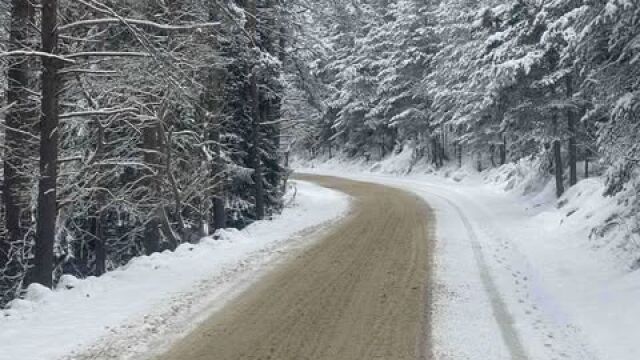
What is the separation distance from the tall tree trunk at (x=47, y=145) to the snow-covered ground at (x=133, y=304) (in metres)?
0.53

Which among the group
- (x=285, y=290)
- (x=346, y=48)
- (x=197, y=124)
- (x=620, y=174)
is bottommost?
(x=285, y=290)

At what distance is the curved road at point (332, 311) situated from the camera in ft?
21.9

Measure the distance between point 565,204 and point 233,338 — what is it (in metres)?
13.4

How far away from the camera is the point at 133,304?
8.52m

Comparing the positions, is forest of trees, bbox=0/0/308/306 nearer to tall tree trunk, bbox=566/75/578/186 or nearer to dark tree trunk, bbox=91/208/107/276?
dark tree trunk, bbox=91/208/107/276

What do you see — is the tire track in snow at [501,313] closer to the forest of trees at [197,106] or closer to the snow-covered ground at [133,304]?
the forest of trees at [197,106]

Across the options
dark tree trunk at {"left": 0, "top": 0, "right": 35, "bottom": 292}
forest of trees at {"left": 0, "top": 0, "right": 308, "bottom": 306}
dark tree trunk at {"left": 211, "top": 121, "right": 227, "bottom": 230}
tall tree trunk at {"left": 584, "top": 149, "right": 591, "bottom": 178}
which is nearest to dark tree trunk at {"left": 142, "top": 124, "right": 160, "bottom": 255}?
forest of trees at {"left": 0, "top": 0, "right": 308, "bottom": 306}

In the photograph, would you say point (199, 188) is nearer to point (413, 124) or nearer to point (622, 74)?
point (622, 74)

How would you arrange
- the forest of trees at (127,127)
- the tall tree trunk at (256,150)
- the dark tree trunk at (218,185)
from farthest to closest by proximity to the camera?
1. the tall tree trunk at (256,150)
2. the dark tree trunk at (218,185)
3. the forest of trees at (127,127)

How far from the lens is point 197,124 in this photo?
17.2 m

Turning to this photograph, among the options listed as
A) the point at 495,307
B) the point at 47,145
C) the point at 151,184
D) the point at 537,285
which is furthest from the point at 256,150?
the point at 495,307

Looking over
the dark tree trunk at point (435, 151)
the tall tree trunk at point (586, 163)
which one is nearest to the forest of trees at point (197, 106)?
the tall tree trunk at point (586, 163)

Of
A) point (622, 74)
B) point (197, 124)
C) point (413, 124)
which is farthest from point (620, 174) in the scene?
point (413, 124)

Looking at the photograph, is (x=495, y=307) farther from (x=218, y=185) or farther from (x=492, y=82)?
(x=492, y=82)
